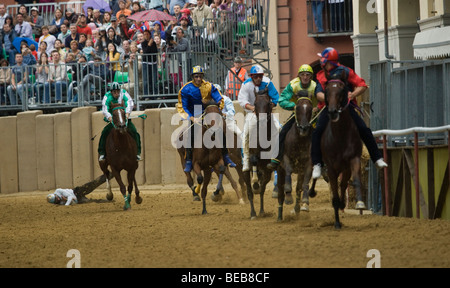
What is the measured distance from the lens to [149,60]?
1003 inches

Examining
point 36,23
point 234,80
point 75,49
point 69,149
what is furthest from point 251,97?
point 36,23

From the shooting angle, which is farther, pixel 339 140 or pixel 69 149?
pixel 69 149

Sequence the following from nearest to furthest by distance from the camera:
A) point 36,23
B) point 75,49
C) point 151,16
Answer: point 151,16 → point 75,49 → point 36,23

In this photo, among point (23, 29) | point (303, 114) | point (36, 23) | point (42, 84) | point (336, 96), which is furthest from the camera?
point (36, 23)

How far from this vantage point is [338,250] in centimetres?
1088

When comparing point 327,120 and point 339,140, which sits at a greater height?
point 327,120

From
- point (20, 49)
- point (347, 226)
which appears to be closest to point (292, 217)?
point (347, 226)

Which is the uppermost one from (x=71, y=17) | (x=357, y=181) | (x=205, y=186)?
(x=71, y=17)

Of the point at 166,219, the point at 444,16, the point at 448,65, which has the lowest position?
the point at 166,219

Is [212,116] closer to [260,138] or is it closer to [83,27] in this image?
[260,138]

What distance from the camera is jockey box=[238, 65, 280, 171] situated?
633 inches

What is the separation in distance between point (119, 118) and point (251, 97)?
336 centimetres

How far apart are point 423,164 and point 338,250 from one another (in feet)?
15.2

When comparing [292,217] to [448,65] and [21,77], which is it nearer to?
[448,65]
